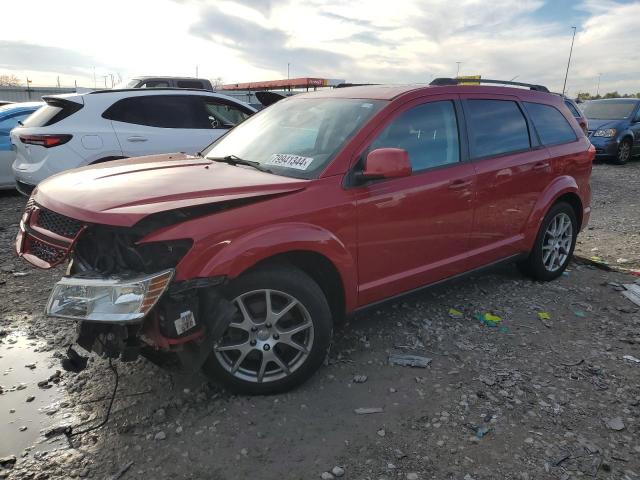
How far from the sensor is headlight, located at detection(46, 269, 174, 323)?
92.4 inches

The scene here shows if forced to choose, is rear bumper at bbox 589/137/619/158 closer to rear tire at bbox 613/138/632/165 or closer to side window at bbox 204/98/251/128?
rear tire at bbox 613/138/632/165

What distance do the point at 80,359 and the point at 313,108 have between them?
227 centimetres

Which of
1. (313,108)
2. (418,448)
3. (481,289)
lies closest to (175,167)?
(313,108)

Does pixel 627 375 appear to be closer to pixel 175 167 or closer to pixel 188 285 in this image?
pixel 188 285

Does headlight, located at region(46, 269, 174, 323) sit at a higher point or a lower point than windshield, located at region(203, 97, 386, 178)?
lower

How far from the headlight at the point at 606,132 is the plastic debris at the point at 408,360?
12.5 metres

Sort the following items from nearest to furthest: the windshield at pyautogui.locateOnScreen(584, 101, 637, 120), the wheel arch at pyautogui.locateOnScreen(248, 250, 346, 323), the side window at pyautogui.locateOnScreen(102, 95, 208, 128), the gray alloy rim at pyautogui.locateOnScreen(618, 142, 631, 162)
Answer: the wheel arch at pyautogui.locateOnScreen(248, 250, 346, 323) → the side window at pyautogui.locateOnScreen(102, 95, 208, 128) → the gray alloy rim at pyautogui.locateOnScreen(618, 142, 631, 162) → the windshield at pyautogui.locateOnScreen(584, 101, 637, 120)

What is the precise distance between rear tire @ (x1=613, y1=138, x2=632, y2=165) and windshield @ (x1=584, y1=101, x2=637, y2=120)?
2.42 ft

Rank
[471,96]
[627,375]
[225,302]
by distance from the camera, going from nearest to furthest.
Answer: [225,302] < [627,375] < [471,96]

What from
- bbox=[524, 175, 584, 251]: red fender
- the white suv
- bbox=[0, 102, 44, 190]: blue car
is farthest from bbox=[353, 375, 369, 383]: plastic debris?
bbox=[0, 102, 44, 190]: blue car

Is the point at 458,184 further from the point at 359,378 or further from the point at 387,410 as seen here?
the point at 387,410

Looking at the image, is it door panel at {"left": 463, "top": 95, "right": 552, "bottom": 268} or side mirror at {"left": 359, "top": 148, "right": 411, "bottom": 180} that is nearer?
side mirror at {"left": 359, "top": 148, "right": 411, "bottom": 180}

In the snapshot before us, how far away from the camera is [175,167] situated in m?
3.28

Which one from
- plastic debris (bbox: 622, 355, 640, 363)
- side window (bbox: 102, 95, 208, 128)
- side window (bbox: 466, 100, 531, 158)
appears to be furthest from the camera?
side window (bbox: 102, 95, 208, 128)
